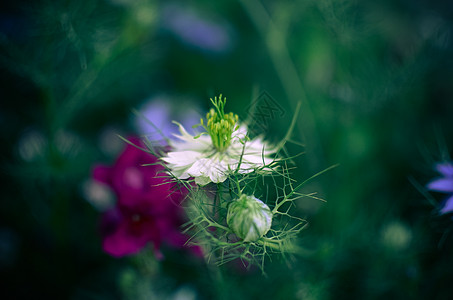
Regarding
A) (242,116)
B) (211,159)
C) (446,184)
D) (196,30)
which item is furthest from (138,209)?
(196,30)

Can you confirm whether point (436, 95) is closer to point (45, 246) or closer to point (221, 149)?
point (221, 149)

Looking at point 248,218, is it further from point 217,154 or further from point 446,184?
point 446,184

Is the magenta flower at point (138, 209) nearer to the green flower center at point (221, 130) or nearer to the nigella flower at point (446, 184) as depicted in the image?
the green flower center at point (221, 130)

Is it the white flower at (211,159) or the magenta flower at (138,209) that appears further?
the magenta flower at (138,209)

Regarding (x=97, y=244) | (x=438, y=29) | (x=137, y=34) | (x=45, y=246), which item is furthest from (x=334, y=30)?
(x=45, y=246)

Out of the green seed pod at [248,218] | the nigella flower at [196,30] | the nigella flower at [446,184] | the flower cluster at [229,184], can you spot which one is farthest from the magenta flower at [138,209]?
the nigella flower at [196,30]

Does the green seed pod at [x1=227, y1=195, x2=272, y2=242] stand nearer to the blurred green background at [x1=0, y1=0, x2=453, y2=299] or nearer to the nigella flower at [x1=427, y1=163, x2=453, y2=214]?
the blurred green background at [x1=0, y1=0, x2=453, y2=299]

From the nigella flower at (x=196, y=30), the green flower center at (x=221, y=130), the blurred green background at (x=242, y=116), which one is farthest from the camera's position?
the nigella flower at (x=196, y=30)

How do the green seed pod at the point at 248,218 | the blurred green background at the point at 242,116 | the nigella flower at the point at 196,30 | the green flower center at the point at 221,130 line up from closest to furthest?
the green seed pod at the point at 248,218
the green flower center at the point at 221,130
the blurred green background at the point at 242,116
the nigella flower at the point at 196,30

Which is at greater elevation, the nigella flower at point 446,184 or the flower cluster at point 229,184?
the flower cluster at point 229,184
